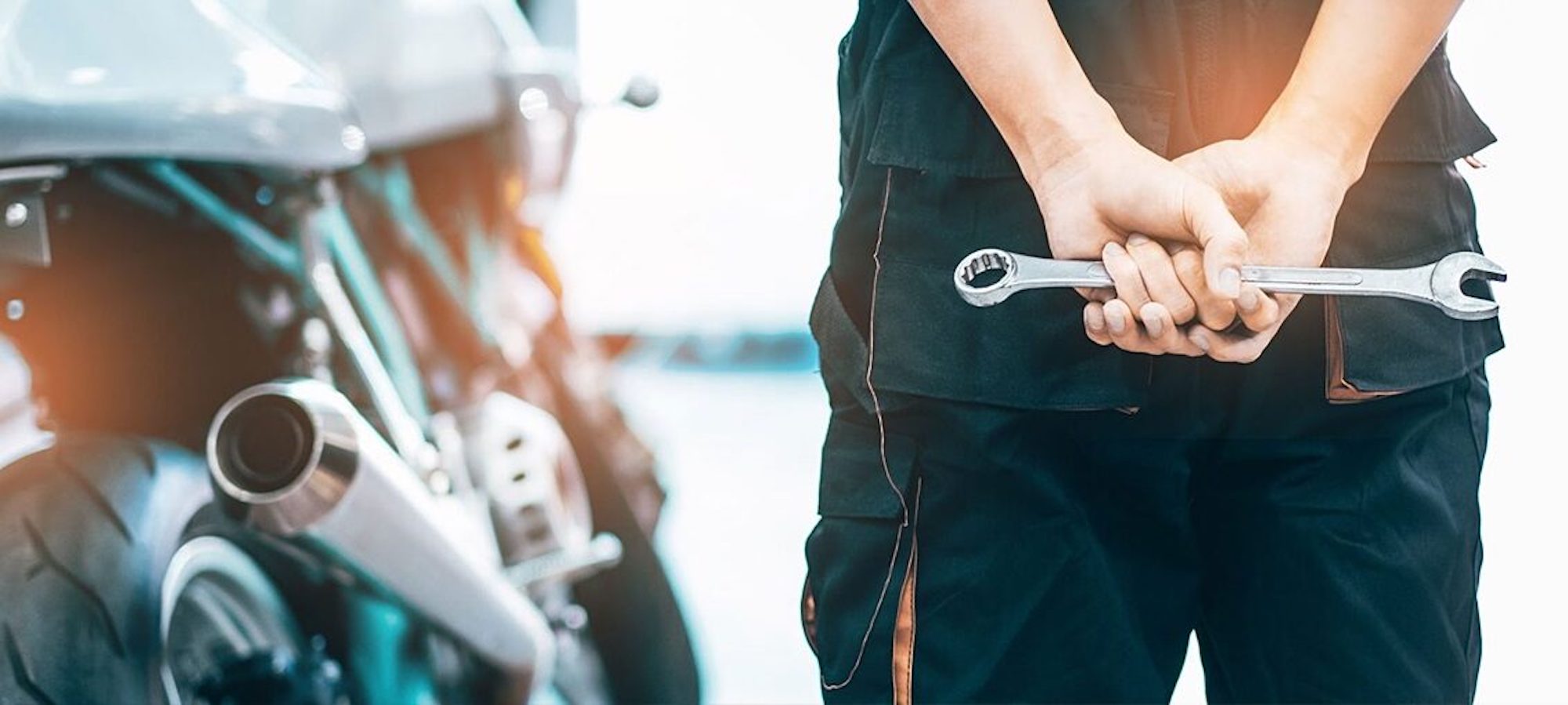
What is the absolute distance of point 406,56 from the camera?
1630 millimetres

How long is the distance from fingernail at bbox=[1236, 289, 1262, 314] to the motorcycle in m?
0.66

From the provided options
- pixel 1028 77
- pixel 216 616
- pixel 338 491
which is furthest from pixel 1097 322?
pixel 216 616

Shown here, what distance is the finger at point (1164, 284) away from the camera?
73 centimetres

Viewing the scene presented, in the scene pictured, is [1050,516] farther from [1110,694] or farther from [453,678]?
[453,678]

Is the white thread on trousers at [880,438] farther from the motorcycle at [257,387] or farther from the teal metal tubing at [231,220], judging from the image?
the teal metal tubing at [231,220]

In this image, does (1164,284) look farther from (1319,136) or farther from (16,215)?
(16,215)

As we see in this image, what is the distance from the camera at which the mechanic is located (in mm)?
801

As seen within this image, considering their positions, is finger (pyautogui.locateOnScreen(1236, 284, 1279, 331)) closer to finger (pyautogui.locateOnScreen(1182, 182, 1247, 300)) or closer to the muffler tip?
finger (pyautogui.locateOnScreen(1182, 182, 1247, 300))

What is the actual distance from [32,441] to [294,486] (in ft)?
0.55

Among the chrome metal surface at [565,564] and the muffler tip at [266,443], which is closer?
the muffler tip at [266,443]

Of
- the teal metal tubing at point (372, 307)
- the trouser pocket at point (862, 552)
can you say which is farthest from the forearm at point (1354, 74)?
the teal metal tubing at point (372, 307)

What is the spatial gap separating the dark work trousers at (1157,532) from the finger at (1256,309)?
0.27 feet

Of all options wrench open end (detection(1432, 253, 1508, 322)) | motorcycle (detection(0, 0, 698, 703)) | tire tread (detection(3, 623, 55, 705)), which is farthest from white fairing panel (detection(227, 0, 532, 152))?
wrench open end (detection(1432, 253, 1508, 322))

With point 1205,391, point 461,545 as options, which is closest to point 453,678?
point 461,545
